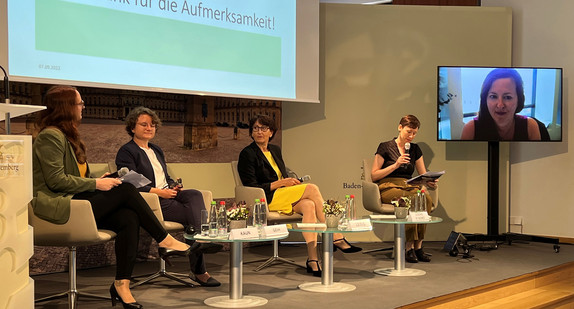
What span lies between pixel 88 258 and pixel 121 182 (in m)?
1.61

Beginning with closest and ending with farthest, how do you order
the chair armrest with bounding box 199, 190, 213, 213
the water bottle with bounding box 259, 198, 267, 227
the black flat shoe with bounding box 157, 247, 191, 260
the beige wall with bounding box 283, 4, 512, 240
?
the black flat shoe with bounding box 157, 247, 191, 260, the water bottle with bounding box 259, 198, 267, 227, the chair armrest with bounding box 199, 190, 213, 213, the beige wall with bounding box 283, 4, 512, 240

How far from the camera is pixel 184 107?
568 centimetres

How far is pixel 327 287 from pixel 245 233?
2.85 ft

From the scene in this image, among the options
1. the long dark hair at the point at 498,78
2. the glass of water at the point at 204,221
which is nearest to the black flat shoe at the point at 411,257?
the long dark hair at the point at 498,78

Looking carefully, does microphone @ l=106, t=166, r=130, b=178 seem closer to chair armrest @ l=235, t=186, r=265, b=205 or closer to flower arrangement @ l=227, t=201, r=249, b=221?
flower arrangement @ l=227, t=201, r=249, b=221

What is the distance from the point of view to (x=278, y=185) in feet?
16.4

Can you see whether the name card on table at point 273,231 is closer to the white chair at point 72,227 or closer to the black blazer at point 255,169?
the white chair at point 72,227

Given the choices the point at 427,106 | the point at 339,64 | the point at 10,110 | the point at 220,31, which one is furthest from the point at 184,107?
the point at 10,110

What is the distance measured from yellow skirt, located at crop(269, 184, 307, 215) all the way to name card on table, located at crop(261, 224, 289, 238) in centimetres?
95

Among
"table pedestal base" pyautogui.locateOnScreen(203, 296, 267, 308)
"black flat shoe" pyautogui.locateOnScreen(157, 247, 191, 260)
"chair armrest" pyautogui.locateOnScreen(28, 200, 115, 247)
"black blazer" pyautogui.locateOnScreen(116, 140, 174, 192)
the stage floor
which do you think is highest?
"black blazer" pyautogui.locateOnScreen(116, 140, 174, 192)

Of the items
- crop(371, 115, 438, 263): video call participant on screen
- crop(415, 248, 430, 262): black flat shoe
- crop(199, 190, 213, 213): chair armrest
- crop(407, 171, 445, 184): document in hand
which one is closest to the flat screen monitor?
crop(371, 115, 438, 263): video call participant on screen

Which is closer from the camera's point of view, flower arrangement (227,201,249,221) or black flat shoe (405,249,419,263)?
flower arrangement (227,201,249,221)

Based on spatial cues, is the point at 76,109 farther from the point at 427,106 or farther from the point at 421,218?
the point at 427,106

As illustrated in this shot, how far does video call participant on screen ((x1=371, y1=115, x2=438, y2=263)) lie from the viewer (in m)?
5.43
